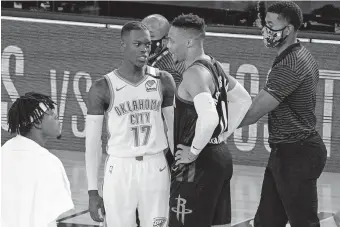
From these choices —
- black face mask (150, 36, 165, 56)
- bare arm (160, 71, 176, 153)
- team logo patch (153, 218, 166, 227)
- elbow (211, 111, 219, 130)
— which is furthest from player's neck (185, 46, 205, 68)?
black face mask (150, 36, 165, 56)

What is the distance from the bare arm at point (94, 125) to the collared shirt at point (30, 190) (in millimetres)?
1280

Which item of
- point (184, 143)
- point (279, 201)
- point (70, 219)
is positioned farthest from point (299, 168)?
point (70, 219)

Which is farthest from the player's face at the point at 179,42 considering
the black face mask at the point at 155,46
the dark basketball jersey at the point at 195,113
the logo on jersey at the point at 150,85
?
the black face mask at the point at 155,46

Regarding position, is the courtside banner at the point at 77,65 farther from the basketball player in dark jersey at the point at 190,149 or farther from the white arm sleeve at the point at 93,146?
the white arm sleeve at the point at 93,146

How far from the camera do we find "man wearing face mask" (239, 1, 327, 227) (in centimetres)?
595

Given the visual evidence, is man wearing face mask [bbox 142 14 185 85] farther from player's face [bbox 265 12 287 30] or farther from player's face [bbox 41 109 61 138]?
player's face [bbox 41 109 61 138]

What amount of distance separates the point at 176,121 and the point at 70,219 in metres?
2.52

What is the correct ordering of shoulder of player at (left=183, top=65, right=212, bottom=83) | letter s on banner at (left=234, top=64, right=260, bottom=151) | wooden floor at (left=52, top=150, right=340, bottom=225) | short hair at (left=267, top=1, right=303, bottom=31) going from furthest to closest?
letter s on banner at (left=234, top=64, right=260, bottom=151)
wooden floor at (left=52, top=150, right=340, bottom=225)
short hair at (left=267, top=1, right=303, bottom=31)
shoulder of player at (left=183, top=65, right=212, bottom=83)

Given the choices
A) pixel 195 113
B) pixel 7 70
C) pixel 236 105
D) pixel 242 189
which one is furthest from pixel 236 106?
pixel 7 70

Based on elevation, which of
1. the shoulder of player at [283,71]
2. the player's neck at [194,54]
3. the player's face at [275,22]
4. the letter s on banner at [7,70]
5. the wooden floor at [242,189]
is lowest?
the wooden floor at [242,189]

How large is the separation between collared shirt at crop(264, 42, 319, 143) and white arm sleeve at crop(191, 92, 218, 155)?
0.59 m

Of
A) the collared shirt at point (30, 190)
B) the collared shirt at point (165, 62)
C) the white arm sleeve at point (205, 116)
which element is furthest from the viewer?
the collared shirt at point (165, 62)

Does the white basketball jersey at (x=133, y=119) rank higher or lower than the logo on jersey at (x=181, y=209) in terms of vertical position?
higher

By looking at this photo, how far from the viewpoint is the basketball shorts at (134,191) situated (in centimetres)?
575
